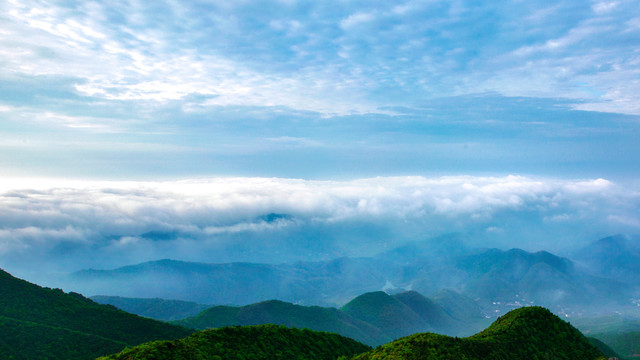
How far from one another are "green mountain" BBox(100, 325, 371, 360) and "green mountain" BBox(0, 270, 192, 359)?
120 feet

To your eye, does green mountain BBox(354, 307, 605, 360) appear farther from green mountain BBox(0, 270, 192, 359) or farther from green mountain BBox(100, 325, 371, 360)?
green mountain BBox(0, 270, 192, 359)

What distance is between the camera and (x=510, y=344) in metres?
62.9

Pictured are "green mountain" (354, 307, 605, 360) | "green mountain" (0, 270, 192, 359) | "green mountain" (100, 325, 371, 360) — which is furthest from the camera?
"green mountain" (0, 270, 192, 359)

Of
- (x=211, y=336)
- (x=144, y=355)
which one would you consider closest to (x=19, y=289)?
(x=211, y=336)

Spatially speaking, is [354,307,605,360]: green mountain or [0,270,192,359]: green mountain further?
[0,270,192,359]: green mountain

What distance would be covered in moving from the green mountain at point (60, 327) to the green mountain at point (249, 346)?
120 feet

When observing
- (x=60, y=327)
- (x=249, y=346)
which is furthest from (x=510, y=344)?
(x=60, y=327)

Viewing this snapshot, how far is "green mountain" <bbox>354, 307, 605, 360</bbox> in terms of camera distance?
1938 inches

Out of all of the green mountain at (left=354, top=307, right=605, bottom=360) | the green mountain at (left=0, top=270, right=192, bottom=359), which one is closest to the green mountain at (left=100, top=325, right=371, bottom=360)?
the green mountain at (left=354, top=307, right=605, bottom=360)

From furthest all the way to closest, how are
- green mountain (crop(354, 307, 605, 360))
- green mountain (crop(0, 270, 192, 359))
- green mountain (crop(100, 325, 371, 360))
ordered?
green mountain (crop(0, 270, 192, 359)), green mountain (crop(354, 307, 605, 360)), green mountain (crop(100, 325, 371, 360))

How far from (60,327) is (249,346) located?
6344 cm

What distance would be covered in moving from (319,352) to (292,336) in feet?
19.6

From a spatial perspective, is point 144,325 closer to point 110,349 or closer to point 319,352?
point 110,349

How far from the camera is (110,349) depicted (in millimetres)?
85750
